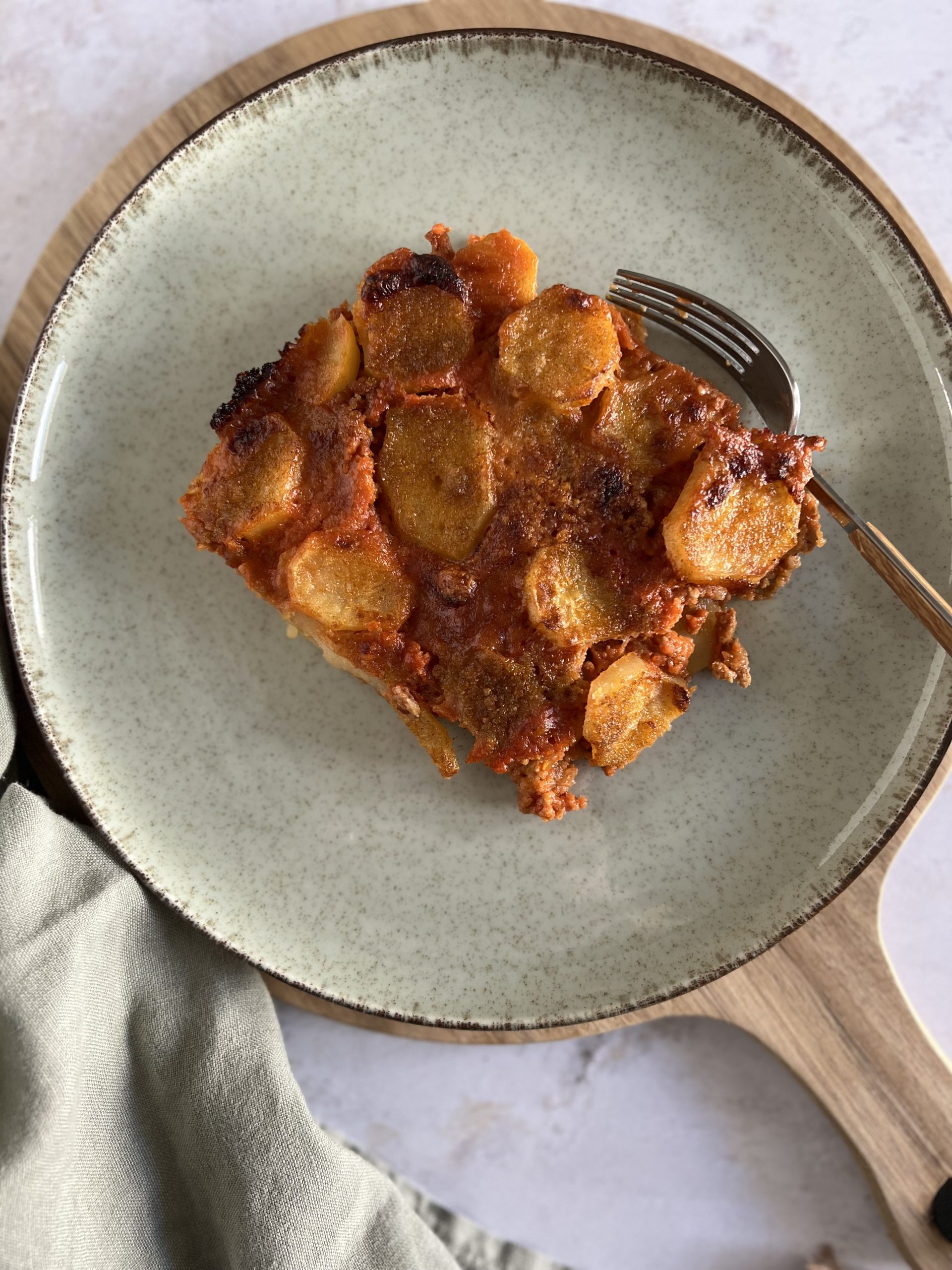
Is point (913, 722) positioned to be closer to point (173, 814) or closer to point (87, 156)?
point (173, 814)

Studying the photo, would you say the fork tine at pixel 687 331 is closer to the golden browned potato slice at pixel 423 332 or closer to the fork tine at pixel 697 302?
the fork tine at pixel 697 302

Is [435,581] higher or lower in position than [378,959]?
higher

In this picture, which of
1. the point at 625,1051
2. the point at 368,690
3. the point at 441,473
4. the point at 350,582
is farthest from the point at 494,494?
the point at 625,1051

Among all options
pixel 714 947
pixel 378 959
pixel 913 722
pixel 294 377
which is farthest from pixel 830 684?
pixel 294 377

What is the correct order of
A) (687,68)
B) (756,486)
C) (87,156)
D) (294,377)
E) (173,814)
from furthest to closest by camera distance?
(87,156)
(173,814)
(687,68)
(294,377)
(756,486)

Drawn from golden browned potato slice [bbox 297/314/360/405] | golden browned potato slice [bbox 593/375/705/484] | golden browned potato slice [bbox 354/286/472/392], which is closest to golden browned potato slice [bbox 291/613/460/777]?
golden browned potato slice [bbox 297/314/360/405]

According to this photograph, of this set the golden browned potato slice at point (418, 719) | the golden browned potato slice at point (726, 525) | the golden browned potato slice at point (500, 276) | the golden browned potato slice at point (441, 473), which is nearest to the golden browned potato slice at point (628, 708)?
the golden browned potato slice at point (726, 525)

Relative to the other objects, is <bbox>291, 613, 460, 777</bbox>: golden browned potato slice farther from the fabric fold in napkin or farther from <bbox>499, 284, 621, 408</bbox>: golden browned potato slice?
the fabric fold in napkin
